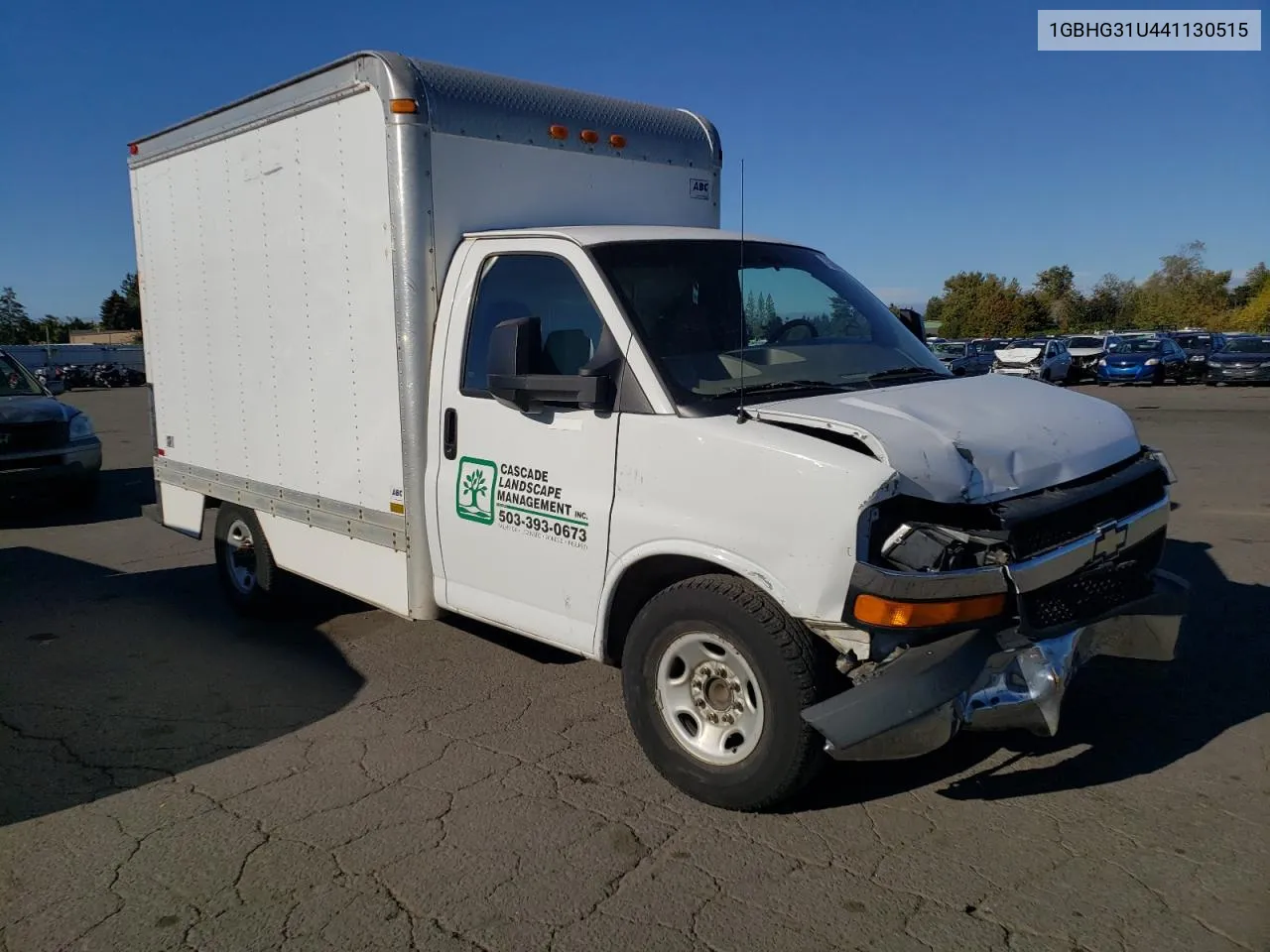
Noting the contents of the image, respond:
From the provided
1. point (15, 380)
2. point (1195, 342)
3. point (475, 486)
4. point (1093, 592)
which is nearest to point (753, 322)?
point (475, 486)

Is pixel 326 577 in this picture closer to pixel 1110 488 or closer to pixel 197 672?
pixel 197 672

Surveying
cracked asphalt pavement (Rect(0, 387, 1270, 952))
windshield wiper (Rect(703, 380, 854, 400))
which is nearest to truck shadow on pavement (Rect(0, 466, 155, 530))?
cracked asphalt pavement (Rect(0, 387, 1270, 952))

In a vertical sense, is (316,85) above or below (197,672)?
above

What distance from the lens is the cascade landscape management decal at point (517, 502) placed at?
4.16m

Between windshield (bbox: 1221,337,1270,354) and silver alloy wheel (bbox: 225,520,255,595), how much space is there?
32290 millimetres

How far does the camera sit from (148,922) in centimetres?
318

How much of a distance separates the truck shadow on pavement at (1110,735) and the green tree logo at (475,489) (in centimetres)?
185

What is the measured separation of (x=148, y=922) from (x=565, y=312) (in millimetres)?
2741

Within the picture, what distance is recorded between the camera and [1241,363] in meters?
30.2

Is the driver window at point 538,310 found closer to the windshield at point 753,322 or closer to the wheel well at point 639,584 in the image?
the windshield at point 753,322

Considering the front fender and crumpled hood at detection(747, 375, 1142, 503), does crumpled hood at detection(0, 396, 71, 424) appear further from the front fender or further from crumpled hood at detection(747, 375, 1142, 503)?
crumpled hood at detection(747, 375, 1142, 503)

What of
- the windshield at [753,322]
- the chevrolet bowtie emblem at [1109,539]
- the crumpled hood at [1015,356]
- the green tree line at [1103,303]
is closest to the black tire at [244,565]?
the windshield at [753,322]

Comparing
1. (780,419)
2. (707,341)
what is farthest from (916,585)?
(707,341)

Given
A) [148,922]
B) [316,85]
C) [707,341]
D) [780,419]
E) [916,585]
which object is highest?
[316,85]
